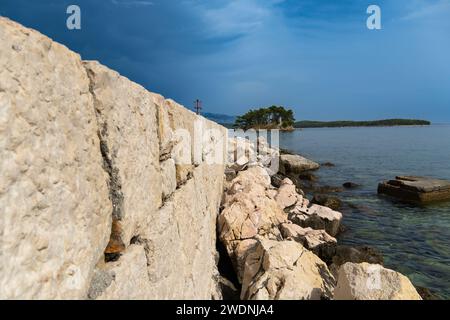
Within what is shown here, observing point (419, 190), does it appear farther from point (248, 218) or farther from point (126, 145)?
point (126, 145)

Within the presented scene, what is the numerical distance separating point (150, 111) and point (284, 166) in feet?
78.5

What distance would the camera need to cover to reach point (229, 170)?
14.3 metres

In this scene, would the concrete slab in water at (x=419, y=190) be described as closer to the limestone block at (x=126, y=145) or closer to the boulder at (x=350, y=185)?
the boulder at (x=350, y=185)

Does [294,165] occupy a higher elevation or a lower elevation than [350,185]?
higher

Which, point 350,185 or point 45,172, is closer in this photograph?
point 45,172

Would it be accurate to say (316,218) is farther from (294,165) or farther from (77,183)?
(294,165)

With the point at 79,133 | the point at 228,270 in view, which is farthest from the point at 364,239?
the point at 79,133

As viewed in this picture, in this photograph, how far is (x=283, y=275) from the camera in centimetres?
532

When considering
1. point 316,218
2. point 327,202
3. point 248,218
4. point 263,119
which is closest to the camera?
point 248,218

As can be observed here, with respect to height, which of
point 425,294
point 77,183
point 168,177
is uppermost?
point 77,183

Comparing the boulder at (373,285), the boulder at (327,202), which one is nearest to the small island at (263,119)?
the boulder at (327,202)

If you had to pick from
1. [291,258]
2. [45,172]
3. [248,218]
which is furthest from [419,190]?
[45,172]

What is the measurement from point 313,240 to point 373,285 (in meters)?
4.60

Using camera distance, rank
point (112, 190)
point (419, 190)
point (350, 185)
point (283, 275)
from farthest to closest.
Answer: point (350, 185)
point (419, 190)
point (283, 275)
point (112, 190)
